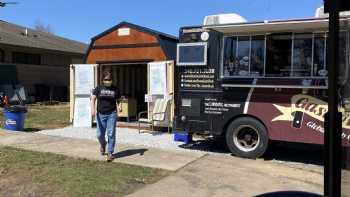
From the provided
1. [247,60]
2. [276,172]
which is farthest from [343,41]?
[247,60]

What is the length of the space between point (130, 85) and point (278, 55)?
365 inches

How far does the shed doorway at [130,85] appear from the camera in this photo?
53.0 ft

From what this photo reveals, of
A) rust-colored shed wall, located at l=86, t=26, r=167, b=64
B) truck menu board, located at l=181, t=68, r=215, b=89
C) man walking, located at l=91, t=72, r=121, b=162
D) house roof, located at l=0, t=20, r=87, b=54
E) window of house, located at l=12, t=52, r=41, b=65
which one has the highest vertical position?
house roof, located at l=0, t=20, r=87, b=54

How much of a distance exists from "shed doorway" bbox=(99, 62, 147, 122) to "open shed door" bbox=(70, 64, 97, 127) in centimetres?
61

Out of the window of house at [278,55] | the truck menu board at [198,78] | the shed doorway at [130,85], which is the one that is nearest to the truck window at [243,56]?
the window of house at [278,55]

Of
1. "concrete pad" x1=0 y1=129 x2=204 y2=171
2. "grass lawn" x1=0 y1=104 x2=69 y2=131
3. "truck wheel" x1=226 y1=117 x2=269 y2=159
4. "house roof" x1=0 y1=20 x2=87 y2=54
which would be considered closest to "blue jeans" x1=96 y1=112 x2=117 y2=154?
"concrete pad" x1=0 y1=129 x2=204 y2=171

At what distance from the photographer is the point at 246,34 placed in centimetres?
962

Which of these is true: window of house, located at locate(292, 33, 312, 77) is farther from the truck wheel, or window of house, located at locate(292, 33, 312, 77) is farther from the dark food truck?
the truck wheel

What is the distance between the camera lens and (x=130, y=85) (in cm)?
1791

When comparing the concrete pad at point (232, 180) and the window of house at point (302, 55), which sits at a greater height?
the window of house at point (302, 55)

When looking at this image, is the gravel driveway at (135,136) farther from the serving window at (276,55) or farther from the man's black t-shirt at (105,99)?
the serving window at (276,55)

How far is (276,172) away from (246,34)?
271cm

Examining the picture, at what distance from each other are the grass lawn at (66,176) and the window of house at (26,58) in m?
17.7

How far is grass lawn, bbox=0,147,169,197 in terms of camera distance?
6930mm
